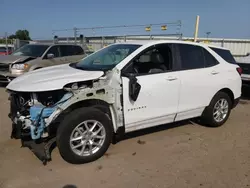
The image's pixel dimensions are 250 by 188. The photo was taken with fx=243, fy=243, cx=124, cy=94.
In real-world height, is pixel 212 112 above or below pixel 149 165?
above

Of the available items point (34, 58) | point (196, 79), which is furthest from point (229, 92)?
point (34, 58)

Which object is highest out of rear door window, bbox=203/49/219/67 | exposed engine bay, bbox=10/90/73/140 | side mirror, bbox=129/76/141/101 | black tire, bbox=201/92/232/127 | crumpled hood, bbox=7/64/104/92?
rear door window, bbox=203/49/219/67

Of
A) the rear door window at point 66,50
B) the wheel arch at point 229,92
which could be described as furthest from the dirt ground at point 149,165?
the rear door window at point 66,50

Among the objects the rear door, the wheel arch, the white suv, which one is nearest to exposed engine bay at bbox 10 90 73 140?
the white suv

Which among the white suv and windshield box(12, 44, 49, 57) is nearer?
the white suv

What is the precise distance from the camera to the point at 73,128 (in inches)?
130

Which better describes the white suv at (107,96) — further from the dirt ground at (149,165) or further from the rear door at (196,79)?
the dirt ground at (149,165)

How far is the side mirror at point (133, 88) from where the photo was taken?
3.62 m

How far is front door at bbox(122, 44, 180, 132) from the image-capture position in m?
3.78

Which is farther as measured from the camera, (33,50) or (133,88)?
(33,50)

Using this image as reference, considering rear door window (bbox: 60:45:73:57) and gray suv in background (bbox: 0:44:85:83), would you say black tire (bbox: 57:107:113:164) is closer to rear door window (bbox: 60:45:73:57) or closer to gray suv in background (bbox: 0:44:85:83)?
gray suv in background (bbox: 0:44:85:83)

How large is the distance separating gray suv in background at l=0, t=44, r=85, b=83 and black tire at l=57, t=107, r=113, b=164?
5720mm

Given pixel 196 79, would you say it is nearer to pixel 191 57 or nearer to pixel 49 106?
pixel 191 57

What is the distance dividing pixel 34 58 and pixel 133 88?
640cm
